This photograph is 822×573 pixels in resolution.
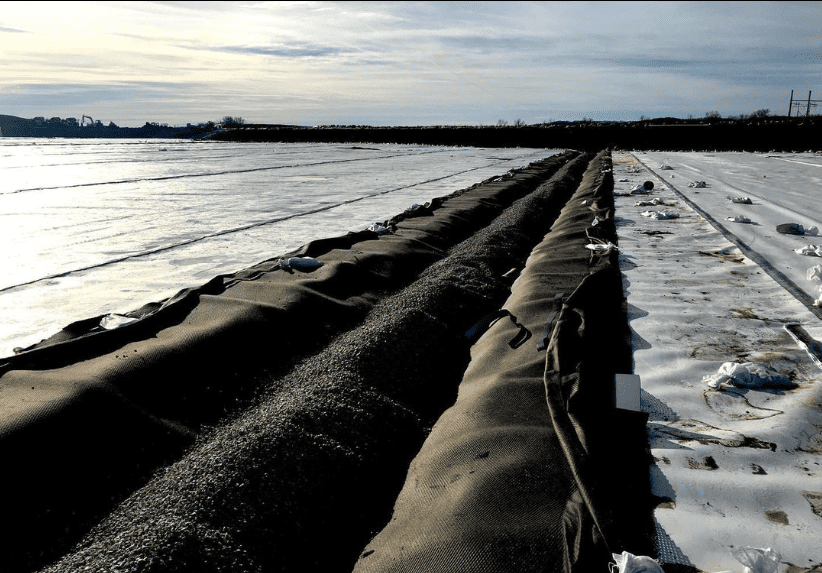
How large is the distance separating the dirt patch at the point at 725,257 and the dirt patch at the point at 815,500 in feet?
8.29

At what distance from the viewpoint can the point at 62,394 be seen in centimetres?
178

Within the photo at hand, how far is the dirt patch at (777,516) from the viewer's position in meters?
1.33

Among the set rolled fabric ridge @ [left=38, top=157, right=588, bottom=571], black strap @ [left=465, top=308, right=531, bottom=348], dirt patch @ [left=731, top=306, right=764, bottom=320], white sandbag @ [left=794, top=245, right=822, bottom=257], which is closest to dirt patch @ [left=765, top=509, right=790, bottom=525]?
rolled fabric ridge @ [left=38, top=157, right=588, bottom=571]

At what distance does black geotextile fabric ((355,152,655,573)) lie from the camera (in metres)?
1.28

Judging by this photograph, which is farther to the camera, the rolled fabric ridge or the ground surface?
the rolled fabric ridge

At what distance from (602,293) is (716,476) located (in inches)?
58.4

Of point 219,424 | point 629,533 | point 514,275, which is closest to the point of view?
point 629,533

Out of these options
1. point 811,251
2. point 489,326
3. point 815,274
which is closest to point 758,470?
point 489,326

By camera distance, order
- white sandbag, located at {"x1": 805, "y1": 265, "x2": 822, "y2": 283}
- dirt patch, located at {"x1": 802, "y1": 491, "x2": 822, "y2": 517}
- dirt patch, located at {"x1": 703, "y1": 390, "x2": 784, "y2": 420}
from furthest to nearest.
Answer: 1. white sandbag, located at {"x1": 805, "y1": 265, "x2": 822, "y2": 283}
2. dirt patch, located at {"x1": 703, "y1": 390, "x2": 784, "y2": 420}
3. dirt patch, located at {"x1": 802, "y1": 491, "x2": 822, "y2": 517}

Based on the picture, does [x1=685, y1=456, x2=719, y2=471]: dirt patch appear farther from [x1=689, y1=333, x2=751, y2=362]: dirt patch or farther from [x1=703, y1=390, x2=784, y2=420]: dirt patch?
[x1=689, y1=333, x2=751, y2=362]: dirt patch

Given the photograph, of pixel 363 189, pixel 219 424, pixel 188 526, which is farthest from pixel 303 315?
pixel 363 189

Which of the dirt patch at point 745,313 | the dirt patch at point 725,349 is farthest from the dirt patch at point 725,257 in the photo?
the dirt patch at point 725,349

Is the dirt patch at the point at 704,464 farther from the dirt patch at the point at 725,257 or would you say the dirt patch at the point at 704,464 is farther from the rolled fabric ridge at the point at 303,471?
the dirt patch at the point at 725,257

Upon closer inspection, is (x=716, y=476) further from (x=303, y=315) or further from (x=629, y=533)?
(x=303, y=315)
